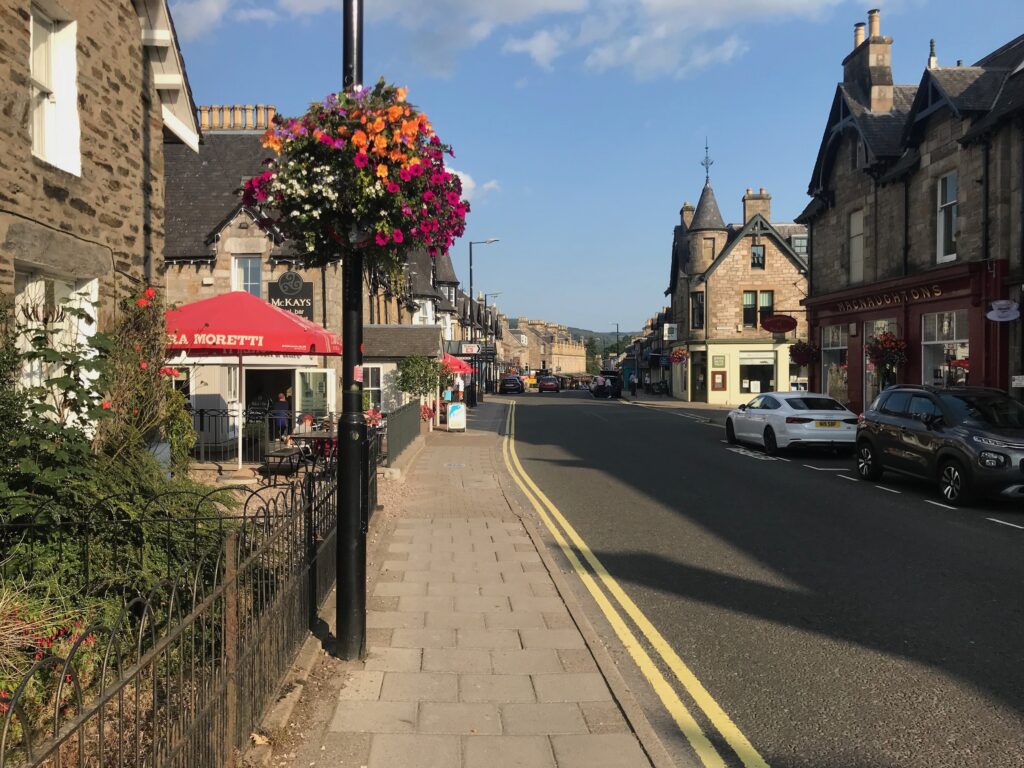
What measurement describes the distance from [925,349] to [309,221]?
21410 millimetres

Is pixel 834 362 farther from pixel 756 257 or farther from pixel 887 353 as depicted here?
pixel 756 257

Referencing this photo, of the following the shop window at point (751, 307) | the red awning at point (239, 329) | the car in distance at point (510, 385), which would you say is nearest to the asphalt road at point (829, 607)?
the red awning at point (239, 329)

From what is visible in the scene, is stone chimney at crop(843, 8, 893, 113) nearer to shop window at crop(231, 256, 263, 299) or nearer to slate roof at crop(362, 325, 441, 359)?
slate roof at crop(362, 325, 441, 359)

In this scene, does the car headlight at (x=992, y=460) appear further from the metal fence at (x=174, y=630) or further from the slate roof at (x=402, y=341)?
the slate roof at (x=402, y=341)

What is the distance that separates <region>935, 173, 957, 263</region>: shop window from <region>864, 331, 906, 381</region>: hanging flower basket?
94.4 inches

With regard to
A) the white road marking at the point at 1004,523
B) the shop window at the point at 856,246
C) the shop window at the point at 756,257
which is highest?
the shop window at the point at 756,257

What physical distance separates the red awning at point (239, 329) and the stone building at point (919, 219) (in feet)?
50.9

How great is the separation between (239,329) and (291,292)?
13.1 meters

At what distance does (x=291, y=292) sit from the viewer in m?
24.0

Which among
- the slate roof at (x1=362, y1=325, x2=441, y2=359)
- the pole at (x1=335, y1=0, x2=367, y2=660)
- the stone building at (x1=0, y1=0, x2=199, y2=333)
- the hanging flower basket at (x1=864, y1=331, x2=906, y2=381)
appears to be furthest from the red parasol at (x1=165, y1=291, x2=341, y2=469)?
the hanging flower basket at (x1=864, y1=331, x2=906, y2=381)

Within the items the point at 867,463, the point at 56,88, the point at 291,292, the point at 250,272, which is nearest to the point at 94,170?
the point at 56,88

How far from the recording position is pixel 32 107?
7.43 metres

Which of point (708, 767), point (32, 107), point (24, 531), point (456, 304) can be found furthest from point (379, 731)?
point (456, 304)

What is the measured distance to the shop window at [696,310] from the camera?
47.9 metres
